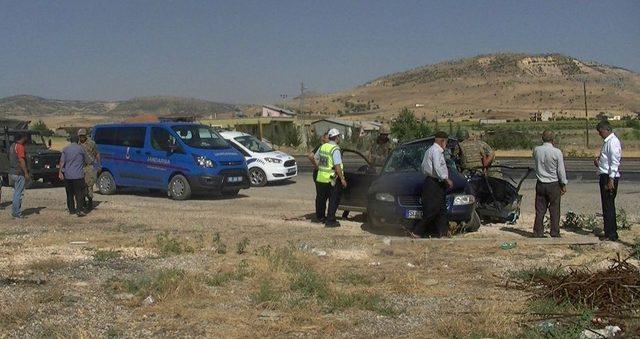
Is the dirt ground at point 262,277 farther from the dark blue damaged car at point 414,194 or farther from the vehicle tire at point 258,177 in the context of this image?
the vehicle tire at point 258,177

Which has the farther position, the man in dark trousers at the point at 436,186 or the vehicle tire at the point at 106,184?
the vehicle tire at the point at 106,184

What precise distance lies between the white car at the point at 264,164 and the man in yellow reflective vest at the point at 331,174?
8.43 meters

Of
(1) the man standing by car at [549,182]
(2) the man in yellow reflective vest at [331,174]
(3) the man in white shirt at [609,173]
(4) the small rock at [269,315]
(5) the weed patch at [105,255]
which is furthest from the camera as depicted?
(2) the man in yellow reflective vest at [331,174]

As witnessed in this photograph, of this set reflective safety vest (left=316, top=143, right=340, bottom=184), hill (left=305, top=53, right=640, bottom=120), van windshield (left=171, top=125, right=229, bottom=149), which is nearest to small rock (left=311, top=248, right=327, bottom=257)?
reflective safety vest (left=316, top=143, right=340, bottom=184)

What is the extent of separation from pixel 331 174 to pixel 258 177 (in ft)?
29.2

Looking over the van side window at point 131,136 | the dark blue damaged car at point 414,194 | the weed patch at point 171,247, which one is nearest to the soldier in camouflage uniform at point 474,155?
the dark blue damaged car at point 414,194

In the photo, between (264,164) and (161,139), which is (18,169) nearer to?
(161,139)

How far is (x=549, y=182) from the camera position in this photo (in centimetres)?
1066

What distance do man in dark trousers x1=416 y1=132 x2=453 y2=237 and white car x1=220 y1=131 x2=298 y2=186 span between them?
34.2 feet

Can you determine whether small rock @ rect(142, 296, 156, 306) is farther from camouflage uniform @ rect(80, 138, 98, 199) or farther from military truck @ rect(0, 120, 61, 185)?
military truck @ rect(0, 120, 61, 185)

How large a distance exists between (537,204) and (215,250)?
4.85 m

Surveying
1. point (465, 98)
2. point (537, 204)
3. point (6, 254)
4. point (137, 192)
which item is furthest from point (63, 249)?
point (465, 98)

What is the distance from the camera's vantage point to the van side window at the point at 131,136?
58.1 feet

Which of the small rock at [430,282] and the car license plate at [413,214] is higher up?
the car license plate at [413,214]
